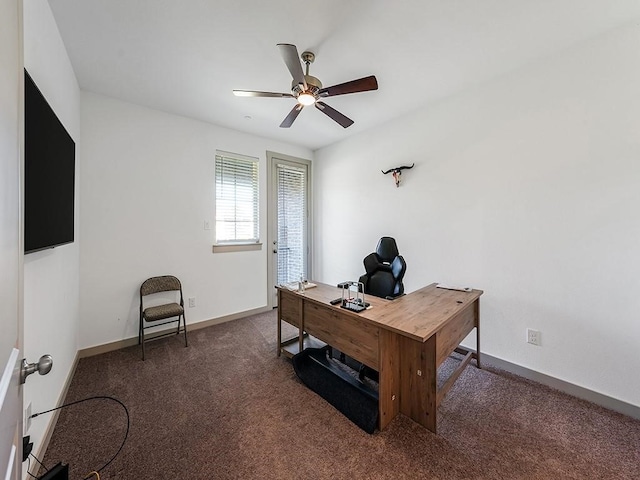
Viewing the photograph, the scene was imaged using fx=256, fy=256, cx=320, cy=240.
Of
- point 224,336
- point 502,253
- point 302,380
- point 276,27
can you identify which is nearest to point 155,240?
point 224,336

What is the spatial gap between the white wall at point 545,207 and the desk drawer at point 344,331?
1433 mm

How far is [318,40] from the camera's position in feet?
6.32

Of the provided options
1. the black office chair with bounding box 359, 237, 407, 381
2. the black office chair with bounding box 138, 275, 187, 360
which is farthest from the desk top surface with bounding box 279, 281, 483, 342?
the black office chair with bounding box 138, 275, 187, 360

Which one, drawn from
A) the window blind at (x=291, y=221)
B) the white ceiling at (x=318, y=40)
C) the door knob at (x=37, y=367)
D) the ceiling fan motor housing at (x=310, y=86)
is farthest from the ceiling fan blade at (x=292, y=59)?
the window blind at (x=291, y=221)

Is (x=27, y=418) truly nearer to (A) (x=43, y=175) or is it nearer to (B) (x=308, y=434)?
(A) (x=43, y=175)

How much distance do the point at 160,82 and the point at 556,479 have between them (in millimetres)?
4083

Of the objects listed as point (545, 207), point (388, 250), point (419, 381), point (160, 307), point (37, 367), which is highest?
point (545, 207)

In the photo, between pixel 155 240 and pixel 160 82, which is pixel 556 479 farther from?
pixel 160 82

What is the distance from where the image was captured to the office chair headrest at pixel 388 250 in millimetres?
2641

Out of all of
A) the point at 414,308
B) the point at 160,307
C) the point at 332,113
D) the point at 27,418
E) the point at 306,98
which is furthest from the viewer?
the point at 160,307

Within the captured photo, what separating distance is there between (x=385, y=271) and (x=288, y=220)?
2075 mm

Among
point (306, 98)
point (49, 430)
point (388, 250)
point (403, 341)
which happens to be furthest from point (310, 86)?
point (49, 430)

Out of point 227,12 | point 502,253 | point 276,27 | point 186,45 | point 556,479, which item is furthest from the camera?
point 502,253

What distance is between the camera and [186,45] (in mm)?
1979
